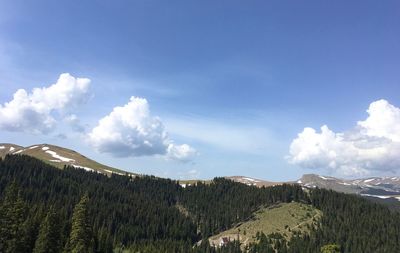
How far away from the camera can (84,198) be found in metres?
85.5

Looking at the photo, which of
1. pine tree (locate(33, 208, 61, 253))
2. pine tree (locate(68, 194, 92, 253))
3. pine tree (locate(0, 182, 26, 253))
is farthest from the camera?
pine tree (locate(33, 208, 61, 253))

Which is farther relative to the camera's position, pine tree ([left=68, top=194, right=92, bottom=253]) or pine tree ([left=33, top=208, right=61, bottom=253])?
pine tree ([left=33, top=208, right=61, bottom=253])

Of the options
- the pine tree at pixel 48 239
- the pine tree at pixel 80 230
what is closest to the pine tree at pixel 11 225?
the pine tree at pixel 48 239

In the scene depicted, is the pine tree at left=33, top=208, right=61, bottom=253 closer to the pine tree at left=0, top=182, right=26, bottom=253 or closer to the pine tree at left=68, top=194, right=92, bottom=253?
the pine tree at left=0, top=182, right=26, bottom=253

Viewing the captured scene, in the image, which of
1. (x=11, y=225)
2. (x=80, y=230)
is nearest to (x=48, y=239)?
(x=11, y=225)

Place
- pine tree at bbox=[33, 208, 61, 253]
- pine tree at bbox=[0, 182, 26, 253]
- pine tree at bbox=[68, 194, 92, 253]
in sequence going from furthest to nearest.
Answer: pine tree at bbox=[33, 208, 61, 253]
pine tree at bbox=[0, 182, 26, 253]
pine tree at bbox=[68, 194, 92, 253]

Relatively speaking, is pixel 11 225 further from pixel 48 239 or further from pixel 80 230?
pixel 80 230

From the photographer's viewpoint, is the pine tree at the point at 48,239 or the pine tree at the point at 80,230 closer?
the pine tree at the point at 80,230

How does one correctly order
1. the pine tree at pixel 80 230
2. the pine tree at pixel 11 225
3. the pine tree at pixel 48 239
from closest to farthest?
the pine tree at pixel 80 230 → the pine tree at pixel 11 225 → the pine tree at pixel 48 239

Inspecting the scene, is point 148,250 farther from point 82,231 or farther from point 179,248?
point 82,231

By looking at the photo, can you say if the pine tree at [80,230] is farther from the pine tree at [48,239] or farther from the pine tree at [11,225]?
the pine tree at [11,225]

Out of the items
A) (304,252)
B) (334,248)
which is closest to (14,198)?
(334,248)

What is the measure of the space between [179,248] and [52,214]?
115 meters

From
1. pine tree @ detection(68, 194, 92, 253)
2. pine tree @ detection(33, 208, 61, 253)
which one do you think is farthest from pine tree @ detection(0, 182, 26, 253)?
pine tree @ detection(68, 194, 92, 253)
